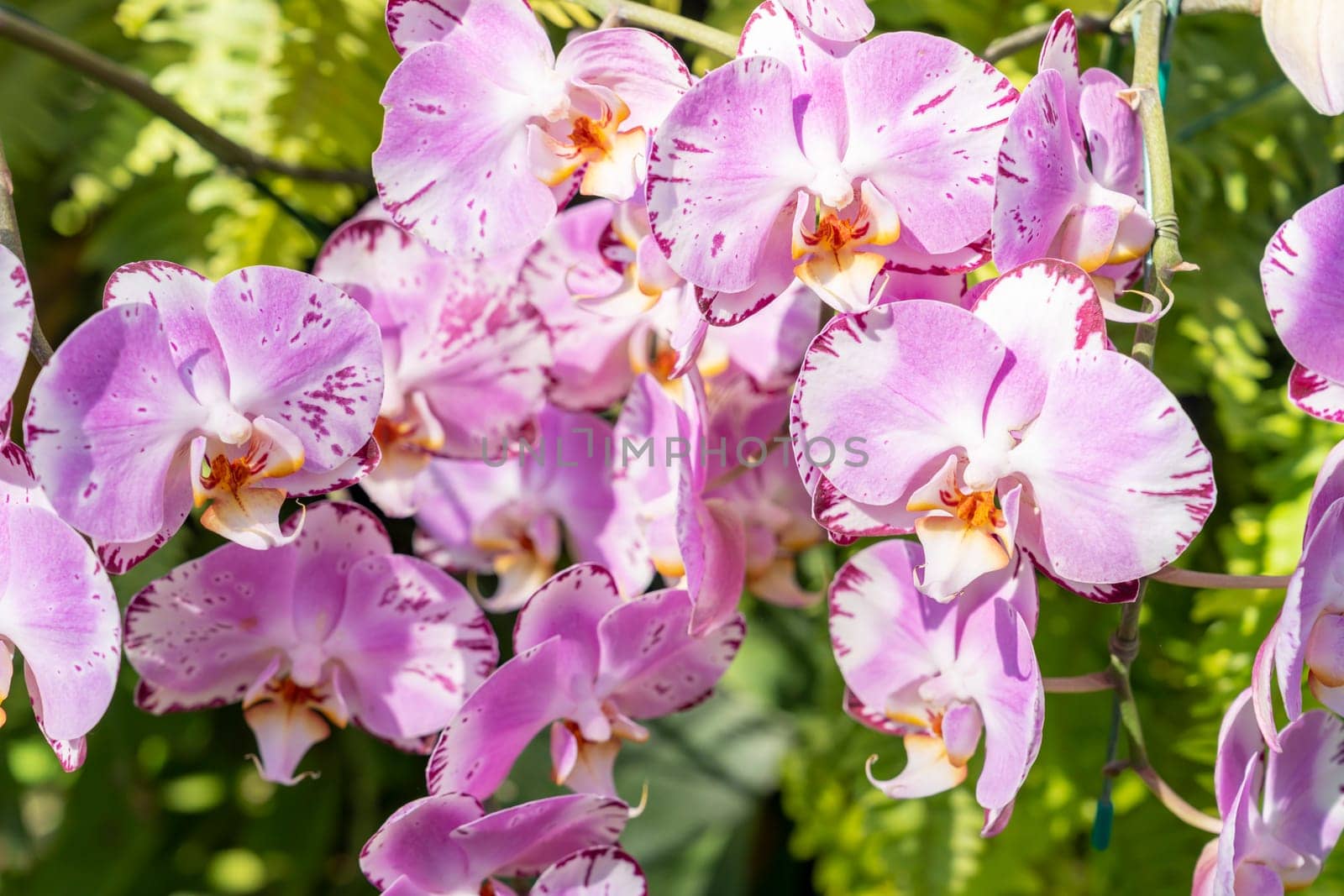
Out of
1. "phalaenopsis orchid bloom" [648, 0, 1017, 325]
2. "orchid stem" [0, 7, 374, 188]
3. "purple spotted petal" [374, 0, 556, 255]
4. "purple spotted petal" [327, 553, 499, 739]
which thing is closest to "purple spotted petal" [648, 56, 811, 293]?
"phalaenopsis orchid bloom" [648, 0, 1017, 325]

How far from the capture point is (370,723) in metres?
0.58

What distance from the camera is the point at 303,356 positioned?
0.45 m

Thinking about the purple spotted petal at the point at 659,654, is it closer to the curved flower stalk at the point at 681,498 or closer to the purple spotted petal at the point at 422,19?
the curved flower stalk at the point at 681,498

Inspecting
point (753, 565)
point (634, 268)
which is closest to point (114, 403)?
point (634, 268)

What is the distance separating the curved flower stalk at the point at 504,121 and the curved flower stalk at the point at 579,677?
0.17 metres

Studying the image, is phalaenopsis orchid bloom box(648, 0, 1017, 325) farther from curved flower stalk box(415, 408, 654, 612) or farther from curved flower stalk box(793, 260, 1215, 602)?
curved flower stalk box(415, 408, 654, 612)

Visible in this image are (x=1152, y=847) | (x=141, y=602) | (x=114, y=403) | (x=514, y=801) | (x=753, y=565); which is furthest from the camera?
(x=514, y=801)

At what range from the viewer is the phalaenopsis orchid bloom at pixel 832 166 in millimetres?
438

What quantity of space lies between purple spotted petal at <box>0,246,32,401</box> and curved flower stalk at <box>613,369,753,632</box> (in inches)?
9.8

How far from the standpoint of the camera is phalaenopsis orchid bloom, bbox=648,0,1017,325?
0.44 m

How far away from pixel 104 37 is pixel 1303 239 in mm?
916

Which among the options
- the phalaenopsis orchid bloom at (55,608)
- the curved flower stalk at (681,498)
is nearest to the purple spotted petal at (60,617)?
the phalaenopsis orchid bloom at (55,608)

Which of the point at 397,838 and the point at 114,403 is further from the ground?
the point at 114,403

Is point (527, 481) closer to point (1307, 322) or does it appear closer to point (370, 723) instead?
point (370, 723)
